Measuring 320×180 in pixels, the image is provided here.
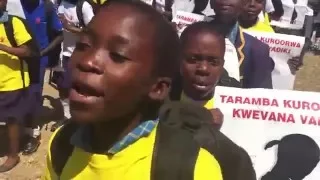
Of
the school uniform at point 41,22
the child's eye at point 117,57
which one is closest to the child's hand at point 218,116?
the child's eye at point 117,57

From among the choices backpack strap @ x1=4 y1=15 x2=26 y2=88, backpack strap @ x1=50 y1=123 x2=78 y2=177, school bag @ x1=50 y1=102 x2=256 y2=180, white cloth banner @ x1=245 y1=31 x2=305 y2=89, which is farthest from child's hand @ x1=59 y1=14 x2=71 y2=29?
backpack strap @ x1=50 y1=123 x2=78 y2=177

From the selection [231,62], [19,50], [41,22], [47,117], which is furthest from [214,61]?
[47,117]

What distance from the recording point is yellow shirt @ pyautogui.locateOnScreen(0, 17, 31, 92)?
14.2 feet

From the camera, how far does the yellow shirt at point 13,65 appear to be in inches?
171

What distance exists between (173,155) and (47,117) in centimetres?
462

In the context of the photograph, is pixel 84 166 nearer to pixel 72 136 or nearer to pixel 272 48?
pixel 72 136

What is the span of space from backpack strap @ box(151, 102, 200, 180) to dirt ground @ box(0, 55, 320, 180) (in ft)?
11.1

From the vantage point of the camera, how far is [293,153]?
235 centimetres

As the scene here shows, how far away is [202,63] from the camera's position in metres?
2.25

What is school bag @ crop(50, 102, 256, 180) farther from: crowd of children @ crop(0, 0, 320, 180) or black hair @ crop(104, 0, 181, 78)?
black hair @ crop(104, 0, 181, 78)

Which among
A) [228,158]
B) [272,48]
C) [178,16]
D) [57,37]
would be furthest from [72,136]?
[57,37]

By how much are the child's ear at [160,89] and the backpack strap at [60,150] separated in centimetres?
22

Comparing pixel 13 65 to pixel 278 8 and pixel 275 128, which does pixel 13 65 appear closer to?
pixel 275 128

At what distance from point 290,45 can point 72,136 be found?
8.88ft
